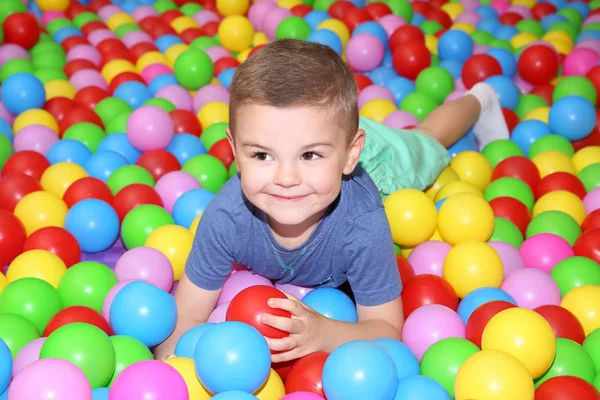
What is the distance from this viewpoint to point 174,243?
6.25 ft

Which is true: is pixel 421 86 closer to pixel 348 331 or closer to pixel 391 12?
pixel 391 12

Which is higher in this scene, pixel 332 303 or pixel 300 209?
pixel 300 209

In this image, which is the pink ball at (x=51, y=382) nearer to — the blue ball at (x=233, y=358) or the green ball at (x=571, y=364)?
the blue ball at (x=233, y=358)

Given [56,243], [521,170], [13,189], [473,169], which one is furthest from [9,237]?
[521,170]

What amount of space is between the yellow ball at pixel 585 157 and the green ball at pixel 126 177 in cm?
137

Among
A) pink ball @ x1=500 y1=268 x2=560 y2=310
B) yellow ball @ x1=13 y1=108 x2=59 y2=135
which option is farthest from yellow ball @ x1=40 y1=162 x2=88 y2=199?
pink ball @ x1=500 y1=268 x2=560 y2=310

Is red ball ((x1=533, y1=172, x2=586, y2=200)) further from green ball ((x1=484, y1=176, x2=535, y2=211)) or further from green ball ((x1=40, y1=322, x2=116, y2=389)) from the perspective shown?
green ball ((x1=40, y1=322, x2=116, y2=389))

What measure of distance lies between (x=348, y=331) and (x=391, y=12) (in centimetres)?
219

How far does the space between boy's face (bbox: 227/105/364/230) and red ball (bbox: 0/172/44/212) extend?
0.94 meters

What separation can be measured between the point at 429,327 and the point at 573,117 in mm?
1237

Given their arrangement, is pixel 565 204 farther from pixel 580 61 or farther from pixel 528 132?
pixel 580 61

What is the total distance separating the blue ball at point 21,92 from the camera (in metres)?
2.59

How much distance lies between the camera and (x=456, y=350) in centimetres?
147

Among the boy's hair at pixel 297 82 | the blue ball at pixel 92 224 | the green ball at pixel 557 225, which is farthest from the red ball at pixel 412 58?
the boy's hair at pixel 297 82
